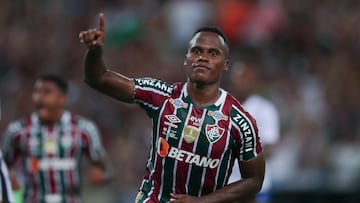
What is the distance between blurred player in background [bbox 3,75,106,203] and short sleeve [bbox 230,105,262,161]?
3662 mm

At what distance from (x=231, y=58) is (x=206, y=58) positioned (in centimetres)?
848

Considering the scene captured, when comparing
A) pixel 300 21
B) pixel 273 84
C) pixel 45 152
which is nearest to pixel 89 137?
pixel 45 152

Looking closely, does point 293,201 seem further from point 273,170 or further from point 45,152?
point 45,152

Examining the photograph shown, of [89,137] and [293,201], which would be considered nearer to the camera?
[89,137]

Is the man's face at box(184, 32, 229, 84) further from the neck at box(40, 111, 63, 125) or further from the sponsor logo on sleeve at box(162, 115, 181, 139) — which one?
the neck at box(40, 111, 63, 125)

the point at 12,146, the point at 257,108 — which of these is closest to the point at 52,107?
the point at 12,146

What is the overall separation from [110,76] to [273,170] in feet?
23.2

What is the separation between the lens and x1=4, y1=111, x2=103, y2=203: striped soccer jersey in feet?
37.4

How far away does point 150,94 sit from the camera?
8.07 metres

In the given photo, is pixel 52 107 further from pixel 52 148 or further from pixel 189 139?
pixel 189 139

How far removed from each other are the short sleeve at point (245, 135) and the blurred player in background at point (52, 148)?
366 cm

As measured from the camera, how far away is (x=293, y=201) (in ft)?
47.9

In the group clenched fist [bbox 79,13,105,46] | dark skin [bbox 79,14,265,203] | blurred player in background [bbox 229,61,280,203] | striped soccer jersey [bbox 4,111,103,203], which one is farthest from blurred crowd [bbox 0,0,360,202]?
clenched fist [bbox 79,13,105,46]

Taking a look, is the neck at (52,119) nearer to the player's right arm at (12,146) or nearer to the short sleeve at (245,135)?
the player's right arm at (12,146)
